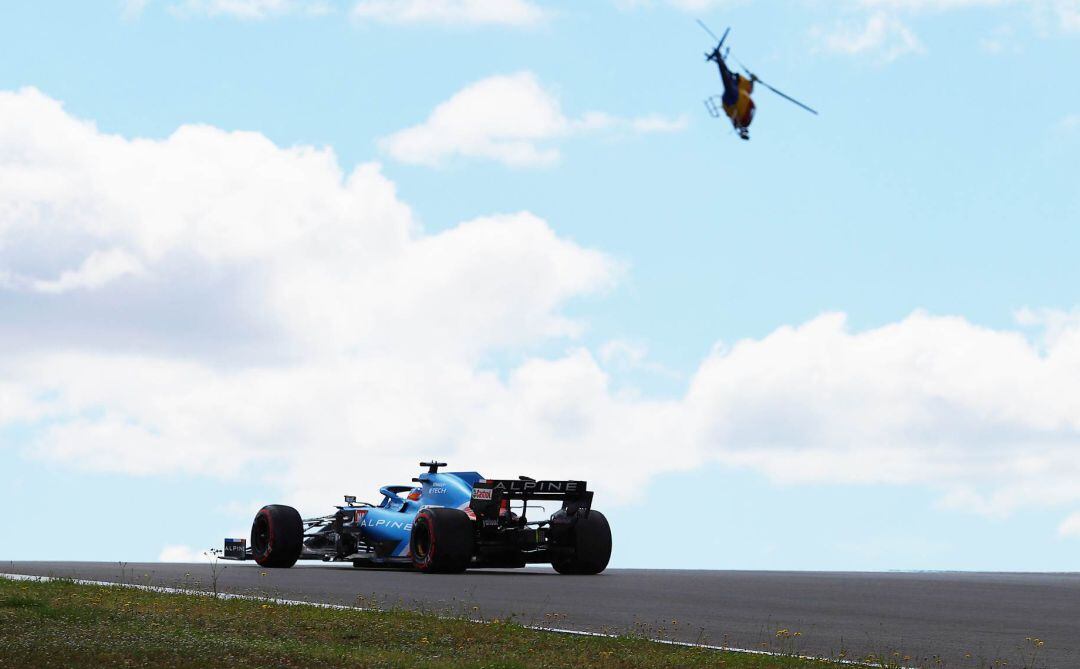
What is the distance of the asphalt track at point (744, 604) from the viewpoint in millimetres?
14656

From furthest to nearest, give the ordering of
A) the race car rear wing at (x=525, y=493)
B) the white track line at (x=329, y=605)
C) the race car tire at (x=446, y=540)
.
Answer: the race car rear wing at (x=525, y=493) → the race car tire at (x=446, y=540) → the white track line at (x=329, y=605)

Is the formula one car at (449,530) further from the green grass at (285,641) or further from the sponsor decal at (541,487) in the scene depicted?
the green grass at (285,641)

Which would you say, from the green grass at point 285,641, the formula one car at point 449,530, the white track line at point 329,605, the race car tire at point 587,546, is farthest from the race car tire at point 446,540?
the green grass at point 285,641

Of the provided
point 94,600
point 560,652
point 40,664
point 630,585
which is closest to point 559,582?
point 630,585

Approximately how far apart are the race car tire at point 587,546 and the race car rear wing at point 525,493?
10.0 inches

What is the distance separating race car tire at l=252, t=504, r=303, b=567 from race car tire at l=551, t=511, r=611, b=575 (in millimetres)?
5029

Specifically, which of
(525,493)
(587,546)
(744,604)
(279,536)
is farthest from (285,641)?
(279,536)

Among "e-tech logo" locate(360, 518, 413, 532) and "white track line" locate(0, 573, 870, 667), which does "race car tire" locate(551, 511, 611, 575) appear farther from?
"white track line" locate(0, 573, 870, 667)

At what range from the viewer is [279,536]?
2709cm

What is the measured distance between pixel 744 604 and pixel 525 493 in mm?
7038

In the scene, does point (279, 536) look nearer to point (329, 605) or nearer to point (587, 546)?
point (587, 546)

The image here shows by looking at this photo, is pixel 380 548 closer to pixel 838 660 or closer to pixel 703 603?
pixel 703 603

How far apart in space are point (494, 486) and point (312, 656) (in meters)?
12.7

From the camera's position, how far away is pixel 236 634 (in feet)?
46.6
